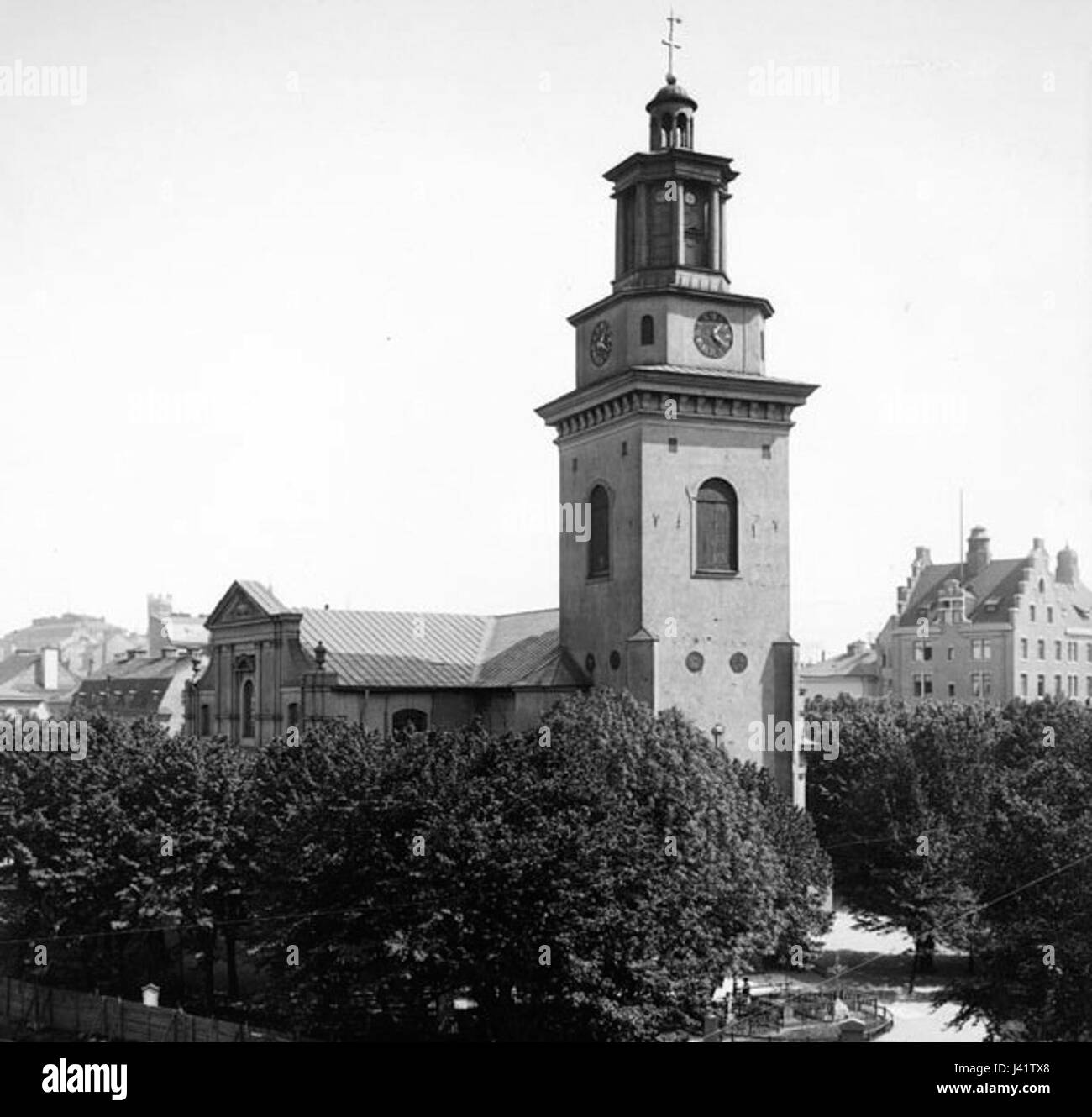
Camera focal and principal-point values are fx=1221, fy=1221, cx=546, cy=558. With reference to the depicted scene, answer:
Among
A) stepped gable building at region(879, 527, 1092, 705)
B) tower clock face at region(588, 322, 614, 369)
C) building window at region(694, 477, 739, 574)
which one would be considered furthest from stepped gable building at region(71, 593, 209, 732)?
stepped gable building at region(879, 527, 1092, 705)

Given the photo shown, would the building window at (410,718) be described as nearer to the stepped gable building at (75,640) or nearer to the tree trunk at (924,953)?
the tree trunk at (924,953)

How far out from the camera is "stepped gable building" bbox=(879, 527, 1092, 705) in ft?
290

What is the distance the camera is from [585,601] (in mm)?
46594

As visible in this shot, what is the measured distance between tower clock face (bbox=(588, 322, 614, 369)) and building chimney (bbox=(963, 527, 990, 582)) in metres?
57.5

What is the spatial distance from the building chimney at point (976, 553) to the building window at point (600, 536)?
5698 cm

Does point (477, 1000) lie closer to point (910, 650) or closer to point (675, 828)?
point (675, 828)

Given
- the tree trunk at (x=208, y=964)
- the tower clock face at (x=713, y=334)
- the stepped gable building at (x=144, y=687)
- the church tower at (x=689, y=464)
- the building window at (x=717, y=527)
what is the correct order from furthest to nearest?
the stepped gable building at (x=144, y=687) < the tower clock face at (x=713, y=334) < the building window at (x=717, y=527) < the church tower at (x=689, y=464) < the tree trunk at (x=208, y=964)

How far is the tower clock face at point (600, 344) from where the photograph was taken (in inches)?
1789

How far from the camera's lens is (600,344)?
4603 cm

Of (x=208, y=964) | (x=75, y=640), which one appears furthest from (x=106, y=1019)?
(x=75, y=640)

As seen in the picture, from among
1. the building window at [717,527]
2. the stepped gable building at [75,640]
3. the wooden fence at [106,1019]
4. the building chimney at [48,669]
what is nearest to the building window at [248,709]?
the wooden fence at [106,1019]

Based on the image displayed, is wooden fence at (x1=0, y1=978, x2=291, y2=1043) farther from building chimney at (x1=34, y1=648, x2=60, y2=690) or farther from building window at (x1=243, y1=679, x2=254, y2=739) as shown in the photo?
building chimney at (x1=34, y1=648, x2=60, y2=690)

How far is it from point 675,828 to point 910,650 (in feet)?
229
